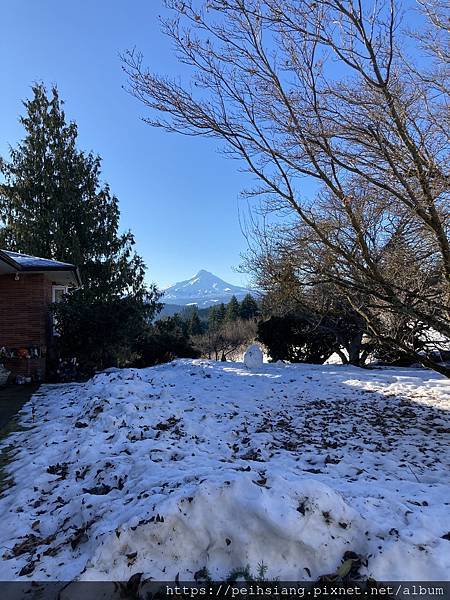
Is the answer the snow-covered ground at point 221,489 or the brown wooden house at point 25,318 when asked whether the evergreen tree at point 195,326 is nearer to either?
the brown wooden house at point 25,318

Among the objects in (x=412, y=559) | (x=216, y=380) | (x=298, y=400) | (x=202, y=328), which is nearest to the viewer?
(x=412, y=559)

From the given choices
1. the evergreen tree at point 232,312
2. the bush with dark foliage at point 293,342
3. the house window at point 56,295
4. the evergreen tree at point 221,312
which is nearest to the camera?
the house window at point 56,295

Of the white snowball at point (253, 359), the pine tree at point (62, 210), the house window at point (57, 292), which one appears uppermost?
the pine tree at point (62, 210)

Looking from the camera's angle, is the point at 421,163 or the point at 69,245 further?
the point at 69,245

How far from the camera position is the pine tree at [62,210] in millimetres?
22156

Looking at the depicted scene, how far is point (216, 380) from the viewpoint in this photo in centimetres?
1009

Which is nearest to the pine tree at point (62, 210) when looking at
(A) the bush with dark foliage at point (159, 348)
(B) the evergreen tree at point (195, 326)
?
(A) the bush with dark foliage at point (159, 348)

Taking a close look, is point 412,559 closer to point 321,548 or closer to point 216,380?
point 321,548

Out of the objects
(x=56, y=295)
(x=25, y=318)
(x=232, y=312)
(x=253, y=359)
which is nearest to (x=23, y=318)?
(x=25, y=318)

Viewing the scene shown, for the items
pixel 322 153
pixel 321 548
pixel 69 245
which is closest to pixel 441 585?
pixel 321 548

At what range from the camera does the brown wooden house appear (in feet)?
36.6

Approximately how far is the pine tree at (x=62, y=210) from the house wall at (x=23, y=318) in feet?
34.1

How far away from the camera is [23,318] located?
11438 millimetres

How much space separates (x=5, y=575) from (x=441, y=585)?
8.77ft
